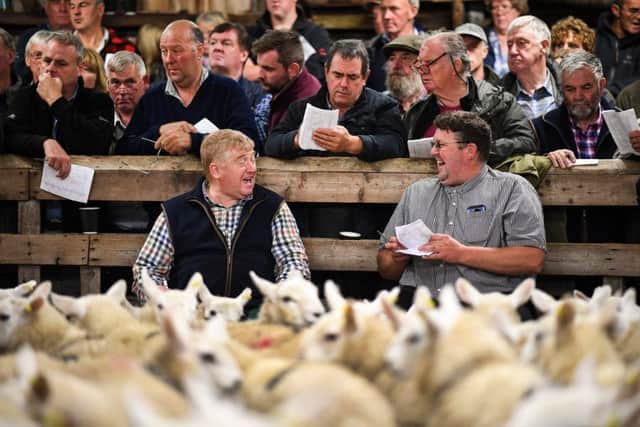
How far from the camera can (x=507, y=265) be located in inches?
272

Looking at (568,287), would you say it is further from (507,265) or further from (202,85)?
(202,85)

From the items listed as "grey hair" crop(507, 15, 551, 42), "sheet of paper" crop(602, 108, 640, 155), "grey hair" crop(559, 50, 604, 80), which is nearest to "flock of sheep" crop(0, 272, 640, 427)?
"sheet of paper" crop(602, 108, 640, 155)

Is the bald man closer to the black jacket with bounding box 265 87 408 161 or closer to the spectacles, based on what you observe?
the black jacket with bounding box 265 87 408 161

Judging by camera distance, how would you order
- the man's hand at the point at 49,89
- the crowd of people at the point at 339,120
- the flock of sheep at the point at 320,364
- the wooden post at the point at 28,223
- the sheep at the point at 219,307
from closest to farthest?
the flock of sheep at the point at 320,364 < the sheep at the point at 219,307 < the crowd of people at the point at 339,120 < the wooden post at the point at 28,223 < the man's hand at the point at 49,89

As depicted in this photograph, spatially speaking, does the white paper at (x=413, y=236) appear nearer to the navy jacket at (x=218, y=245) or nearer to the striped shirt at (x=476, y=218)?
the striped shirt at (x=476, y=218)

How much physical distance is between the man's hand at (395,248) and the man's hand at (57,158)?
2404 millimetres

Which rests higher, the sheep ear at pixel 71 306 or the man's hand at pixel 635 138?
the man's hand at pixel 635 138

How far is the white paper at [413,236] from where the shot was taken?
6.93 m

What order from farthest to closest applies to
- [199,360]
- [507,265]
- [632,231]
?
[632,231], [507,265], [199,360]

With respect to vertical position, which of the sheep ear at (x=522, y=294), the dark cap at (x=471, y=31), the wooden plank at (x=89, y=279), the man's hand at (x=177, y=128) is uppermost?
the dark cap at (x=471, y=31)

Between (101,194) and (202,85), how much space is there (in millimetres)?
1166

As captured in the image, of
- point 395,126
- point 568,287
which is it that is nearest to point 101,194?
point 395,126

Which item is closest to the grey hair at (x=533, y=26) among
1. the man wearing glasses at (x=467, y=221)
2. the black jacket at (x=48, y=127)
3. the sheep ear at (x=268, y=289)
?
the man wearing glasses at (x=467, y=221)

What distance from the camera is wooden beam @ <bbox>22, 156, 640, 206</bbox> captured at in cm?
754
